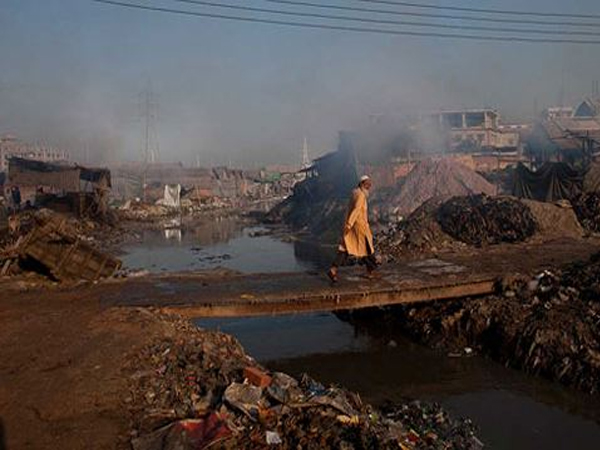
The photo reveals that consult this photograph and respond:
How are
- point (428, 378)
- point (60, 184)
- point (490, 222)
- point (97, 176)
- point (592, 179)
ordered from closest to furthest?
point (428, 378) → point (490, 222) → point (592, 179) → point (60, 184) → point (97, 176)

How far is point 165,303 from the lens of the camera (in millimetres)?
8125

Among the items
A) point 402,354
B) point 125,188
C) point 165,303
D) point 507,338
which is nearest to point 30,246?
point 165,303

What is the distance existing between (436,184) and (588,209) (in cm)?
936

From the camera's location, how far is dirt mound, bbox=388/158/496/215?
82.2 feet

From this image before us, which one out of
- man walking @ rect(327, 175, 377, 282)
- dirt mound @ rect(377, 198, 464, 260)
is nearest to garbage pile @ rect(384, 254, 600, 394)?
man walking @ rect(327, 175, 377, 282)

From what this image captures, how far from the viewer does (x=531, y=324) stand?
8367mm

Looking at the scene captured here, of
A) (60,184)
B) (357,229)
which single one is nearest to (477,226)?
(357,229)

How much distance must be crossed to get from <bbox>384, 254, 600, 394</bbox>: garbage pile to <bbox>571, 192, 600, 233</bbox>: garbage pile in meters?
6.52

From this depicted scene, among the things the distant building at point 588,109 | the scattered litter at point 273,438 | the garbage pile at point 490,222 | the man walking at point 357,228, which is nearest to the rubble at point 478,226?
the garbage pile at point 490,222

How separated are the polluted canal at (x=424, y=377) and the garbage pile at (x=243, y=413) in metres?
1.20

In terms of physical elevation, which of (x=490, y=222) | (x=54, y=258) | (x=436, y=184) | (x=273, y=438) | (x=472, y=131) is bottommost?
(x=273, y=438)

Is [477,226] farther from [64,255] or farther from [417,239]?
[64,255]

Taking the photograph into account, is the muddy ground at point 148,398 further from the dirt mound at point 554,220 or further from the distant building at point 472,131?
the distant building at point 472,131

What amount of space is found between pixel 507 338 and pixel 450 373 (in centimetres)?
107
